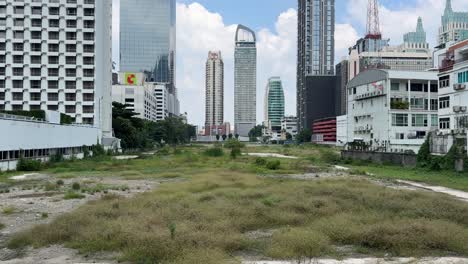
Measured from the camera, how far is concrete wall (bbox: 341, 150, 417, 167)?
57.1 m

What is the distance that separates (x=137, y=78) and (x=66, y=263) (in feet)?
632

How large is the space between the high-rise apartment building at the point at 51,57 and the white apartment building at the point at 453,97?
6840 cm

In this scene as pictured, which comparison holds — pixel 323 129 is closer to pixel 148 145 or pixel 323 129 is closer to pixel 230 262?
pixel 148 145

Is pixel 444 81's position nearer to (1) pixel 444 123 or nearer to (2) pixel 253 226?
(1) pixel 444 123

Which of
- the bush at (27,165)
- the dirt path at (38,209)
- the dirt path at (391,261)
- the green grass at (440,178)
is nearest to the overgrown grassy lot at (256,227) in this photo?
the dirt path at (391,261)

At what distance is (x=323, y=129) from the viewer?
625 ft

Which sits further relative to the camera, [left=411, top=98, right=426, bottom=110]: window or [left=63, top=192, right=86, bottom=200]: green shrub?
[left=411, top=98, right=426, bottom=110]: window

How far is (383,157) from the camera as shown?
6406 cm

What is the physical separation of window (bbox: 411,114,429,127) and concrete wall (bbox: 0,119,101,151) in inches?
2368

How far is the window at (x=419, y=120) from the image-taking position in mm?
76438

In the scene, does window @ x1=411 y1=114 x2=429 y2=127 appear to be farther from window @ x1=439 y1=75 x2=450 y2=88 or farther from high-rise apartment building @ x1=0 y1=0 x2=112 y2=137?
high-rise apartment building @ x1=0 y1=0 x2=112 y2=137

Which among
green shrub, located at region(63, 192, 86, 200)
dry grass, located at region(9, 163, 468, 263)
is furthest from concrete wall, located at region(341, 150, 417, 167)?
green shrub, located at region(63, 192, 86, 200)

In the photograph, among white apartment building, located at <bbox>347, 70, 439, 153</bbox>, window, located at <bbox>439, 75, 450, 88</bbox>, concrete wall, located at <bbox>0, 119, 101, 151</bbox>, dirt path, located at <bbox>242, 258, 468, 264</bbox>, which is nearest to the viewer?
dirt path, located at <bbox>242, 258, 468, 264</bbox>

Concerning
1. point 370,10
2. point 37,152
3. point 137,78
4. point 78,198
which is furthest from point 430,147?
point 137,78
